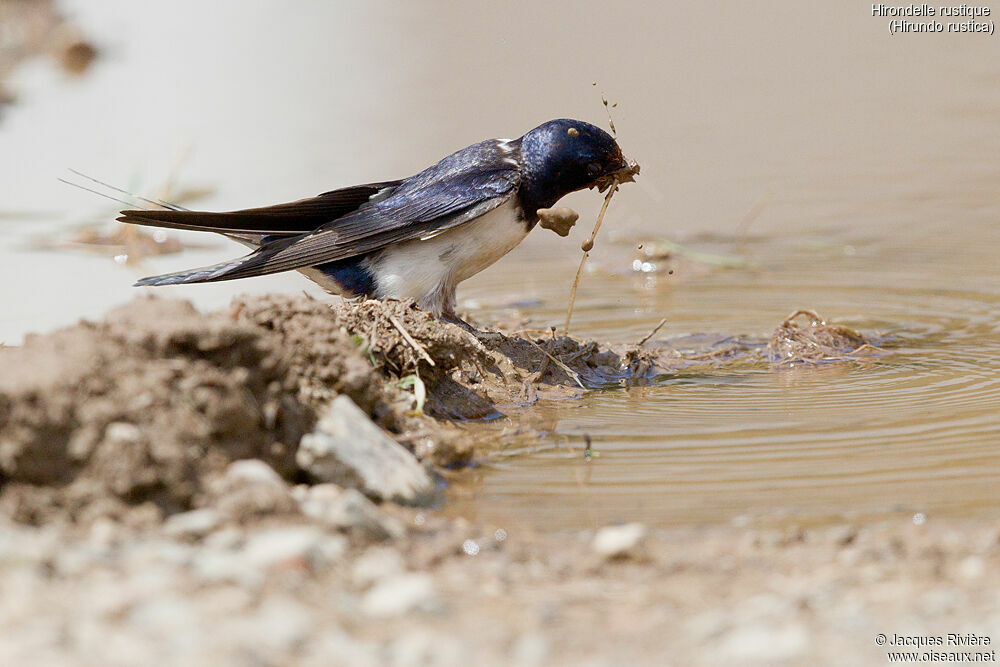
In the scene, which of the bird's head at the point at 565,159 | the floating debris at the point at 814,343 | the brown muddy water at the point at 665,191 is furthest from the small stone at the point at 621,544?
the bird's head at the point at 565,159

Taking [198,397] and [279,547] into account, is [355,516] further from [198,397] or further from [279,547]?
[198,397]

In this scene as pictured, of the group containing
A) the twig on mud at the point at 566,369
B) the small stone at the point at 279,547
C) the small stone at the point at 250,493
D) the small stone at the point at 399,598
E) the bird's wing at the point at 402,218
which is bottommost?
the small stone at the point at 399,598

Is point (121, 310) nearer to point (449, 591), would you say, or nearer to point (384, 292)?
point (449, 591)

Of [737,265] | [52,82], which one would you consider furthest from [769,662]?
[52,82]

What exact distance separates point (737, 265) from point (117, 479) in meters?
5.26

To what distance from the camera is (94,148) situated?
1130cm

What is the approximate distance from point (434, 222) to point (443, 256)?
169 mm

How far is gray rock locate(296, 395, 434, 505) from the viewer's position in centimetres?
350

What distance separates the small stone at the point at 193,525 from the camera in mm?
2965

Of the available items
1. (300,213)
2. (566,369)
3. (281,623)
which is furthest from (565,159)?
(281,623)

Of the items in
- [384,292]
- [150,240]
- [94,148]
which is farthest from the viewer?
[94,148]

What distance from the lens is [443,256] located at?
5547 millimetres

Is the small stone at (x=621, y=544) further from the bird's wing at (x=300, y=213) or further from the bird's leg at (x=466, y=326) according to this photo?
the bird's wing at (x=300, y=213)

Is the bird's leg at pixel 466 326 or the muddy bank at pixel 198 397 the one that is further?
the bird's leg at pixel 466 326
